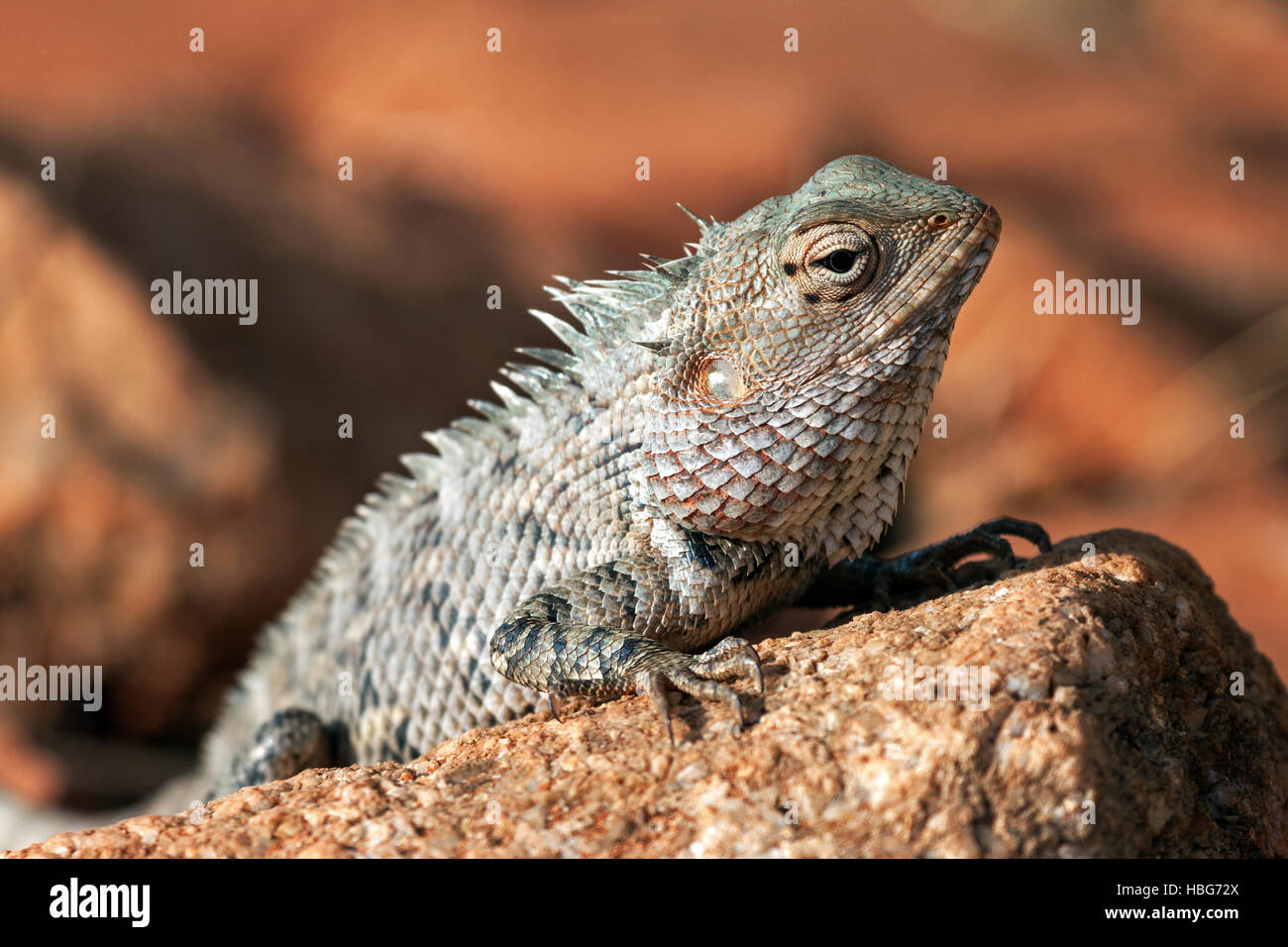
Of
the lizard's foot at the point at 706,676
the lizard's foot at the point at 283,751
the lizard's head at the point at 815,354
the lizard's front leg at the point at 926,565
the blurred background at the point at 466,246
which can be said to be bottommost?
the lizard's foot at the point at 283,751

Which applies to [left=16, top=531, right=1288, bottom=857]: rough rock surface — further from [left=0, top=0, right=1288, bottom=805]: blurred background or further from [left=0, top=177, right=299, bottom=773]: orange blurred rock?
[left=0, top=0, right=1288, bottom=805]: blurred background

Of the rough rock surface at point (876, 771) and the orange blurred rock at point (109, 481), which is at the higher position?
the orange blurred rock at point (109, 481)

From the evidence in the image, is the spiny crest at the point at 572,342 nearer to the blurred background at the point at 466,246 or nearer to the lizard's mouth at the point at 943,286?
the lizard's mouth at the point at 943,286

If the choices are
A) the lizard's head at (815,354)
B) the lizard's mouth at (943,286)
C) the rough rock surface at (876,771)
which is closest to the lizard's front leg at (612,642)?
the rough rock surface at (876,771)

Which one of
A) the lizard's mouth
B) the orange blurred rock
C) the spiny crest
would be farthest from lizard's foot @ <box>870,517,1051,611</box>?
the orange blurred rock

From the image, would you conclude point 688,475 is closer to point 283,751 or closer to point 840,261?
point 840,261

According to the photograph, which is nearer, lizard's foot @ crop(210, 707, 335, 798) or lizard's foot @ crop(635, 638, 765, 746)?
lizard's foot @ crop(635, 638, 765, 746)

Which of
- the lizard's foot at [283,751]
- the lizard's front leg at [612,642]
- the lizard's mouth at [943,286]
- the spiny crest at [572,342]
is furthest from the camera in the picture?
the lizard's foot at [283,751]
